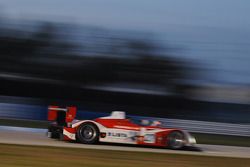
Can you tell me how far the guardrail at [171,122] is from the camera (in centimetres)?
1559

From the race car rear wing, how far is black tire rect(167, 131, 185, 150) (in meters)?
2.00

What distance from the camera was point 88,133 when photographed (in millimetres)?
9469

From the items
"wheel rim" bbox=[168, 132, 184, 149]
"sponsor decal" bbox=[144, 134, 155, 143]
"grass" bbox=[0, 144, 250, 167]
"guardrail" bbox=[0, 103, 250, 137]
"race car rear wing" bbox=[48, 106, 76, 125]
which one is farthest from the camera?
"guardrail" bbox=[0, 103, 250, 137]

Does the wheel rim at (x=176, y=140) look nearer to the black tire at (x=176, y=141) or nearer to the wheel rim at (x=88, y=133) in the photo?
the black tire at (x=176, y=141)

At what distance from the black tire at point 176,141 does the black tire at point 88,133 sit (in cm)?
144

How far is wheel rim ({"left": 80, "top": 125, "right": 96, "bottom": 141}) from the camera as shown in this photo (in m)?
9.42

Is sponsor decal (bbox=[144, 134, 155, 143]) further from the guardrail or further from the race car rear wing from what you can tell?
the guardrail

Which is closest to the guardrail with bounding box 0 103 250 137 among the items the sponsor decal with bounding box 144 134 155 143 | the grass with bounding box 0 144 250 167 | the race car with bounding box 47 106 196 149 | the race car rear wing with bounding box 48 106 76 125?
the race car rear wing with bounding box 48 106 76 125

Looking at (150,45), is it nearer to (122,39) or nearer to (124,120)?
(122,39)

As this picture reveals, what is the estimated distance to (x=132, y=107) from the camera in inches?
741

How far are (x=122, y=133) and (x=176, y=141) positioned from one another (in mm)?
1099

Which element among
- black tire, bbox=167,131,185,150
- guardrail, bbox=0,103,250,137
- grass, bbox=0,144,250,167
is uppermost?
guardrail, bbox=0,103,250,137

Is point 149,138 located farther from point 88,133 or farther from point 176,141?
point 88,133

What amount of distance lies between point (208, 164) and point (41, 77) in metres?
13.9
